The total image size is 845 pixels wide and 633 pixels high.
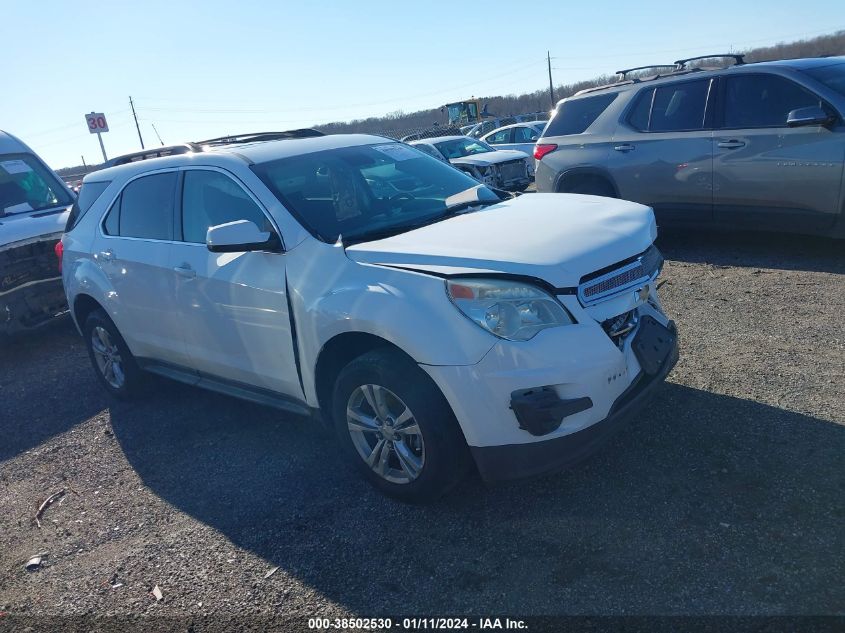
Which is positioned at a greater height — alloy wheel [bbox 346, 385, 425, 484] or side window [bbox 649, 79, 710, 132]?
side window [bbox 649, 79, 710, 132]

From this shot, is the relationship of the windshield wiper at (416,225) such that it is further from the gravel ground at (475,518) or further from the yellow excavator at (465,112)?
the yellow excavator at (465,112)

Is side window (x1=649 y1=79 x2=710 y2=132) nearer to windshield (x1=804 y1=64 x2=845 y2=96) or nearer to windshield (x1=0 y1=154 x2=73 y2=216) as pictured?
windshield (x1=804 y1=64 x2=845 y2=96)

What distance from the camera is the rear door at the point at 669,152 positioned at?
24.5 ft

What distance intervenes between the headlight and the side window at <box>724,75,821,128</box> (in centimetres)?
512

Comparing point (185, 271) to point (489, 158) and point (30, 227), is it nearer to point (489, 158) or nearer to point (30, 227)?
point (30, 227)

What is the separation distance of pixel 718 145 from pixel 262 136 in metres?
4.79

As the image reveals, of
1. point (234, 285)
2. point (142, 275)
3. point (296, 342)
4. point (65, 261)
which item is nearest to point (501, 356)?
point (296, 342)

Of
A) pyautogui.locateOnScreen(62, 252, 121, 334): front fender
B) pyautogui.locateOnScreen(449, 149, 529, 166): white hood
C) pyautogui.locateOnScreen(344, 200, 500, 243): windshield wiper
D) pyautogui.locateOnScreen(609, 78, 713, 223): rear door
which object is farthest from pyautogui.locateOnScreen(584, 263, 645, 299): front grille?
pyautogui.locateOnScreen(449, 149, 529, 166): white hood

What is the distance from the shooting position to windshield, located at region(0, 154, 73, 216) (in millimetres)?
8336

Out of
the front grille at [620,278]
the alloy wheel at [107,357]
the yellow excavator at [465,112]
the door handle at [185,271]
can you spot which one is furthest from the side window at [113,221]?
the yellow excavator at [465,112]

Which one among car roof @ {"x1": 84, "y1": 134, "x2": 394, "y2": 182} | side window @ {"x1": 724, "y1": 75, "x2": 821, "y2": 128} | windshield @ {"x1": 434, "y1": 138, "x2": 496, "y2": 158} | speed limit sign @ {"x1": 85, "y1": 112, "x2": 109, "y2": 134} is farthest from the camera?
speed limit sign @ {"x1": 85, "y1": 112, "x2": 109, "y2": 134}

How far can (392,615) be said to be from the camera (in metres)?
2.86

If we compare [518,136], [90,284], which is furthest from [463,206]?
[518,136]

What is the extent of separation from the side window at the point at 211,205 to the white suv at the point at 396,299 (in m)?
0.01
